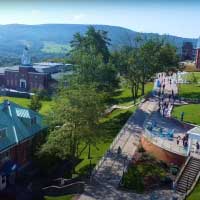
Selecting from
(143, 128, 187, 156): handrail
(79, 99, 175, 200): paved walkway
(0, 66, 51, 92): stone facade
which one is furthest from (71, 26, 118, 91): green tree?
(0, 66, 51, 92): stone facade

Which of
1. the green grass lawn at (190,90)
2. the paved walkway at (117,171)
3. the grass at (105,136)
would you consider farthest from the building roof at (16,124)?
the green grass lawn at (190,90)

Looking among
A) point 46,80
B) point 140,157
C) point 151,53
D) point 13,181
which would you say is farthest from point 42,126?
point 46,80

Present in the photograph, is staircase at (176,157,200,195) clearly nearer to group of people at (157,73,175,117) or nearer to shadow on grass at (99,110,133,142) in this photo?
shadow on grass at (99,110,133,142)

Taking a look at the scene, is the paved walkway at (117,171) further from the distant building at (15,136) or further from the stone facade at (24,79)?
the stone facade at (24,79)

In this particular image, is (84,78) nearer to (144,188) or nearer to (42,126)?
(42,126)

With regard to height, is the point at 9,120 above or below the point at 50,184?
above
